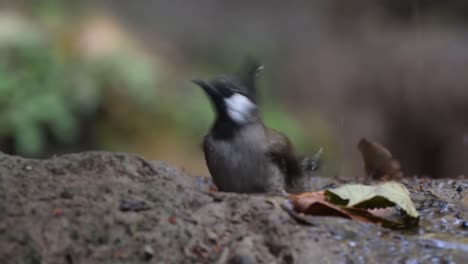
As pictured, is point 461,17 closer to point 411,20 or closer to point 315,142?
point 411,20

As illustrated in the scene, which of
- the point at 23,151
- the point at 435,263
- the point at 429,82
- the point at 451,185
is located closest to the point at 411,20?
the point at 429,82

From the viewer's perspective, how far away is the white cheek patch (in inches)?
150

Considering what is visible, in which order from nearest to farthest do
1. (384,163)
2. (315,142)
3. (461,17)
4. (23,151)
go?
(384,163) → (23,151) → (315,142) → (461,17)

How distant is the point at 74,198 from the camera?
268 centimetres

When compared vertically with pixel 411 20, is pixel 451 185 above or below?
below

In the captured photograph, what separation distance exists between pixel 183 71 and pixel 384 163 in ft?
15.2

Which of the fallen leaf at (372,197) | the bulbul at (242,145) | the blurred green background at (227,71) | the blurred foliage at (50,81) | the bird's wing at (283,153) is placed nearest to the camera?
the fallen leaf at (372,197)

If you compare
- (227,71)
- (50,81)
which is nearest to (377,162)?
(50,81)

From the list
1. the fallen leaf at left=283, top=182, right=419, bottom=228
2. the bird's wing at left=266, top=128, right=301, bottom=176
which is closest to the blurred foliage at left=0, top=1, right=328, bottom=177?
the bird's wing at left=266, top=128, right=301, bottom=176

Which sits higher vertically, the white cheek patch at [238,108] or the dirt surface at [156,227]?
the white cheek patch at [238,108]

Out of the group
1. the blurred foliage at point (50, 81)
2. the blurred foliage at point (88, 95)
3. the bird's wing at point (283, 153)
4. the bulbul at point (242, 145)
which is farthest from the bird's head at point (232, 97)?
the blurred foliage at point (50, 81)

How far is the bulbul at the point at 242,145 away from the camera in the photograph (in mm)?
3709

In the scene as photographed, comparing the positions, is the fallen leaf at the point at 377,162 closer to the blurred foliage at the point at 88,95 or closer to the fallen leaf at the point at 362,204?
the fallen leaf at the point at 362,204

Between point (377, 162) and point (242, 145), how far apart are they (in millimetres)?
1694
